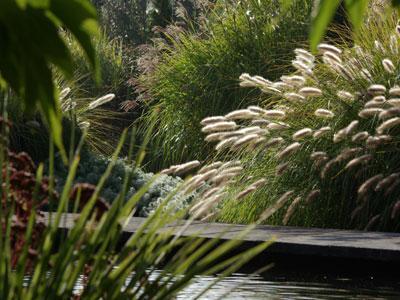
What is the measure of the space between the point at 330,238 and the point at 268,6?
6690 millimetres

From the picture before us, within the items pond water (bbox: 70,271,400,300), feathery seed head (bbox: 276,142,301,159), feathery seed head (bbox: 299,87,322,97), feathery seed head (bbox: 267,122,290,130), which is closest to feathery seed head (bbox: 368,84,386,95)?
feathery seed head (bbox: 299,87,322,97)

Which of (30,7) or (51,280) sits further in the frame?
(51,280)

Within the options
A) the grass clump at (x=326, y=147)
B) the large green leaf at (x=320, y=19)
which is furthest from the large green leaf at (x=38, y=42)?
the grass clump at (x=326, y=147)

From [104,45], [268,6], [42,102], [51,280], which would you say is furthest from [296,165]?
[104,45]

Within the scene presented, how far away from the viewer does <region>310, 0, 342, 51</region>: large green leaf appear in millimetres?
1217

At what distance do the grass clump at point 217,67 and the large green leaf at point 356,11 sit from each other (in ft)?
34.8

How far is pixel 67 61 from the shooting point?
117cm

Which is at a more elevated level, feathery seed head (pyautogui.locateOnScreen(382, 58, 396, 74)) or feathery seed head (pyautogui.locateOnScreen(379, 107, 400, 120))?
feathery seed head (pyautogui.locateOnScreen(382, 58, 396, 74))

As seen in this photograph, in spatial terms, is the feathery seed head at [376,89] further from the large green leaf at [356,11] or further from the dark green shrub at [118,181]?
the large green leaf at [356,11]

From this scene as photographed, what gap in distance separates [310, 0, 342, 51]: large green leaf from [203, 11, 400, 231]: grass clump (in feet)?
20.3

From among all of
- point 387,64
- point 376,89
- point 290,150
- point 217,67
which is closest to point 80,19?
point 290,150

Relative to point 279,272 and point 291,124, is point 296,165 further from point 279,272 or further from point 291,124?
point 279,272

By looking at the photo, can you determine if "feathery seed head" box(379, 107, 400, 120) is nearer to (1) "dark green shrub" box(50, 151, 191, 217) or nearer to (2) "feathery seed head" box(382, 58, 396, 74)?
(2) "feathery seed head" box(382, 58, 396, 74)

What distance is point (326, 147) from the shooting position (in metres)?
8.41
